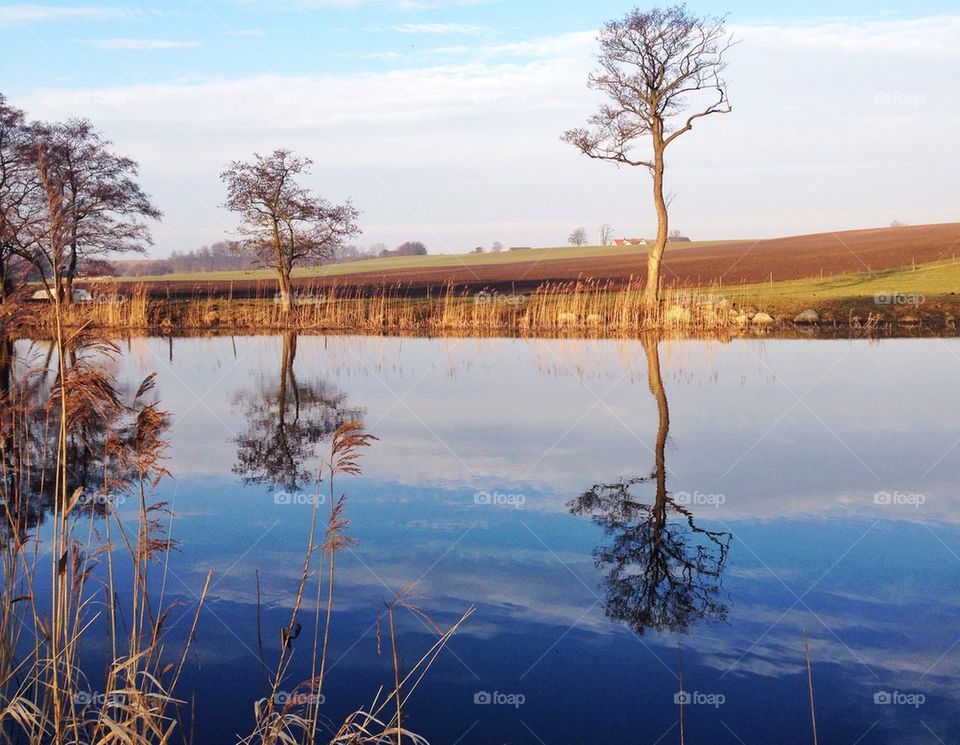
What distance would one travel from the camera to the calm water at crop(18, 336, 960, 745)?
19.0 ft

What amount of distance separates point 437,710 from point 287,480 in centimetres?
600

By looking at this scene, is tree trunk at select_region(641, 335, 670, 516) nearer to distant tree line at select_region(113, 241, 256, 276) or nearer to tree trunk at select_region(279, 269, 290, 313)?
tree trunk at select_region(279, 269, 290, 313)

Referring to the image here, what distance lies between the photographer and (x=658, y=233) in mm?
32781

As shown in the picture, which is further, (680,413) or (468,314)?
(468,314)

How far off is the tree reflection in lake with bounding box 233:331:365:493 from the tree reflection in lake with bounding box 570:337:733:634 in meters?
3.65

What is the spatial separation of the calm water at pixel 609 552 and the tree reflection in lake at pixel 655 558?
29 millimetres

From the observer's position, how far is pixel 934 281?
130 feet

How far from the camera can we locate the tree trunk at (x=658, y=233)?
105 ft

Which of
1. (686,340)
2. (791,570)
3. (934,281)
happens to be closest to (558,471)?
(791,570)

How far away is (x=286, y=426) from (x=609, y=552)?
25.4 feet

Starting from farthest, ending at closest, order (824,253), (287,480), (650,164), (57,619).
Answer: (824,253)
(650,164)
(287,480)
(57,619)

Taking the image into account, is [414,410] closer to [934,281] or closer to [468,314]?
[468,314]

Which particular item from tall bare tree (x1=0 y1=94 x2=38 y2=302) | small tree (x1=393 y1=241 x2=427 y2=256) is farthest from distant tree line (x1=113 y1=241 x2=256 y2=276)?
tall bare tree (x1=0 y1=94 x2=38 y2=302)

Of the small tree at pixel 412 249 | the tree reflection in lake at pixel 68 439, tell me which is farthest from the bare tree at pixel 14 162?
the small tree at pixel 412 249
